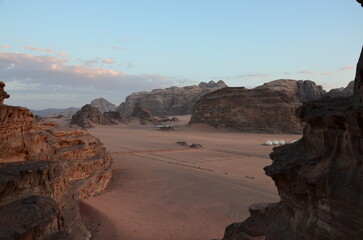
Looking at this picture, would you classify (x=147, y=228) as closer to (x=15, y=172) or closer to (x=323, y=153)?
(x=15, y=172)

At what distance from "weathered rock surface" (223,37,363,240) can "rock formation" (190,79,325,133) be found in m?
29.6

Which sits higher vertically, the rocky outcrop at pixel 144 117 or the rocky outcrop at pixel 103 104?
the rocky outcrop at pixel 103 104

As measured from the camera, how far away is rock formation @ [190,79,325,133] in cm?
3269

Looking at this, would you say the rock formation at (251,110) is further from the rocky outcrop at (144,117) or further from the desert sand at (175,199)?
the desert sand at (175,199)

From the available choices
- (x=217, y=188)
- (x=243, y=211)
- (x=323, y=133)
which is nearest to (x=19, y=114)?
(x=323, y=133)

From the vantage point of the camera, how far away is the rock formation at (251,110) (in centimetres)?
3269

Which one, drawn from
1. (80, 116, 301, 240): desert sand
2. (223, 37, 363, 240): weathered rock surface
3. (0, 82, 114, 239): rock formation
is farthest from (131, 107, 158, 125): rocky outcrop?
(223, 37, 363, 240): weathered rock surface

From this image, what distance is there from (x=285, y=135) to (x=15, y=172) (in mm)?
29483

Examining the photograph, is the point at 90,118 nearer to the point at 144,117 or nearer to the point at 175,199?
A: the point at 144,117

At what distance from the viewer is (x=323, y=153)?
3361 mm

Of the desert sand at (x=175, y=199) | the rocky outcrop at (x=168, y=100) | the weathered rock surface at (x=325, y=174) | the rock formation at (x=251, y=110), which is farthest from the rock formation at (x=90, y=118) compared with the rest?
the weathered rock surface at (x=325, y=174)

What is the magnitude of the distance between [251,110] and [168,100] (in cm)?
5083

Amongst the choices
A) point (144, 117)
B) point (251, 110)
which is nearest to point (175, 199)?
point (251, 110)

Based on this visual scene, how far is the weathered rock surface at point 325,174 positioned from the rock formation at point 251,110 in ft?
97.2
